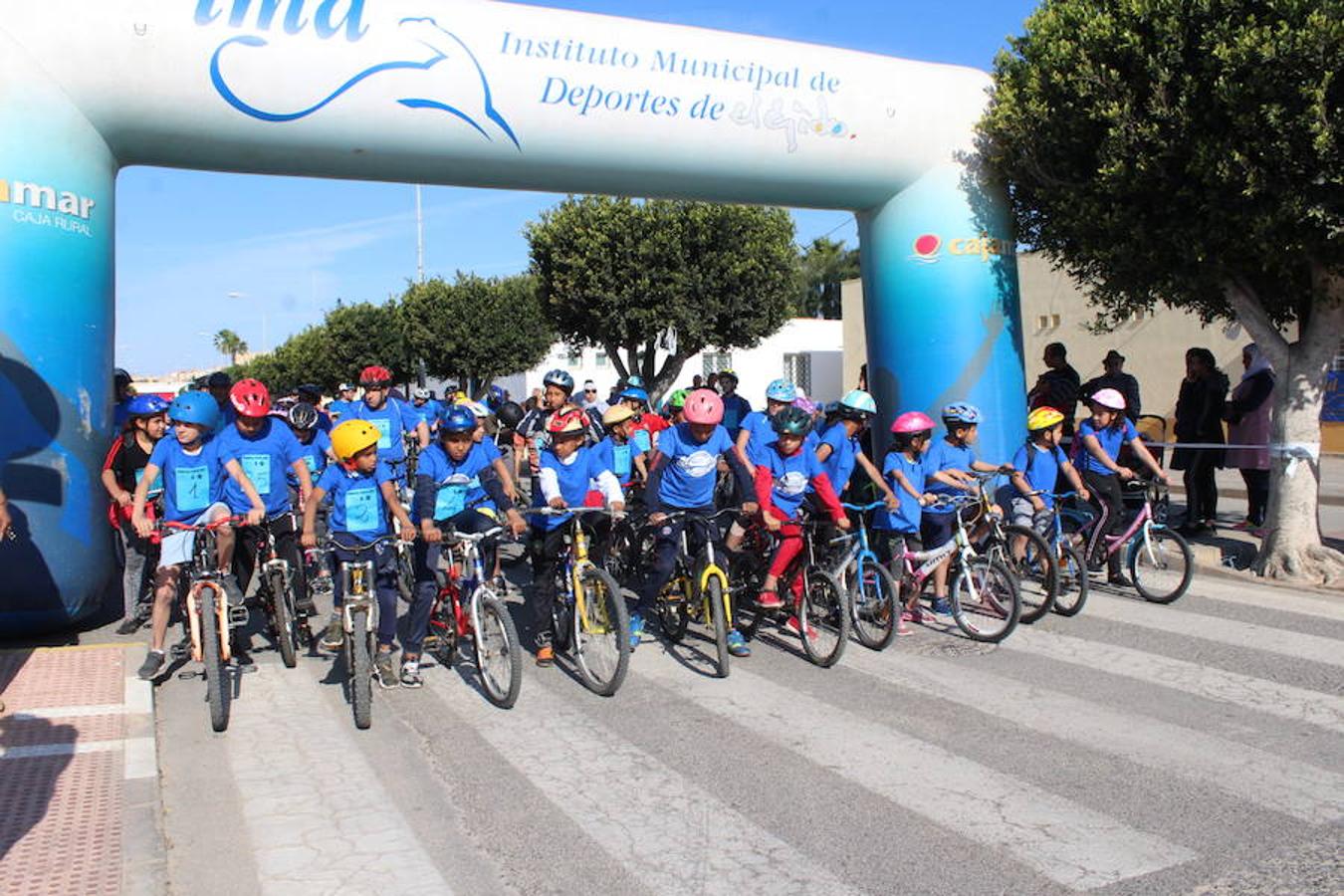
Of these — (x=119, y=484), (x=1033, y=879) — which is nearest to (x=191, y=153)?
(x=119, y=484)

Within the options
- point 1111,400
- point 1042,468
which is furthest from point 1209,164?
point 1042,468

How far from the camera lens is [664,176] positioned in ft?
33.2

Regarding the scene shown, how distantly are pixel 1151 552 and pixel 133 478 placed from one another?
774cm

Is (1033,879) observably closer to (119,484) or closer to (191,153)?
(119,484)

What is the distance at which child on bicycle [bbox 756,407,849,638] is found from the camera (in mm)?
7297

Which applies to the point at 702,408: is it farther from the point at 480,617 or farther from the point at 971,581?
the point at 971,581

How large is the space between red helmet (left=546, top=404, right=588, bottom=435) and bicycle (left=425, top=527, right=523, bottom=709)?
2.43ft

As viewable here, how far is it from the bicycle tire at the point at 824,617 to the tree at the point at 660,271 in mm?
20851

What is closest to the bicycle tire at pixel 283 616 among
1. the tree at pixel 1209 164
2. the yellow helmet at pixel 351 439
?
the yellow helmet at pixel 351 439

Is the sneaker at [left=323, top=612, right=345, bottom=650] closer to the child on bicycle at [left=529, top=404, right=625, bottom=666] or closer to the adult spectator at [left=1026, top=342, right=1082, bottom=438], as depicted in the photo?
the child on bicycle at [left=529, top=404, right=625, bottom=666]

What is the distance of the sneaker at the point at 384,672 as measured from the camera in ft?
21.7

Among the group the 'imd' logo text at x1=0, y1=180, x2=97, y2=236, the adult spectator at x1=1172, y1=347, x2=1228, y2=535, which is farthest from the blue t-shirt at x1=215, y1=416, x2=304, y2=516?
the adult spectator at x1=1172, y1=347, x2=1228, y2=535

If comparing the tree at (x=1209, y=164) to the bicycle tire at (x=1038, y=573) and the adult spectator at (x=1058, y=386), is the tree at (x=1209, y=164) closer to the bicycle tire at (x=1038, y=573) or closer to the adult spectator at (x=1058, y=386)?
the adult spectator at (x=1058, y=386)

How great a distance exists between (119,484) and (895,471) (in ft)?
18.6
